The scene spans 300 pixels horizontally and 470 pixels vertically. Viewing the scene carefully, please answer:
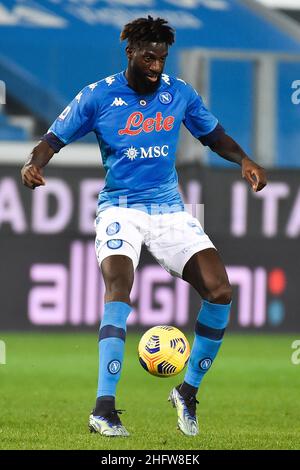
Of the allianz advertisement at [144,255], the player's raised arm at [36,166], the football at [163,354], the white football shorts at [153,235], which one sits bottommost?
the allianz advertisement at [144,255]

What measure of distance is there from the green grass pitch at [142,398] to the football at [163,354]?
0.36 metres

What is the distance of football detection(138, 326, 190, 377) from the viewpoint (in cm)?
707

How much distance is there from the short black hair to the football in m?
1.69

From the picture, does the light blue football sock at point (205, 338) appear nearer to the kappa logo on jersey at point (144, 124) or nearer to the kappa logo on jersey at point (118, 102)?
the kappa logo on jersey at point (144, 124)

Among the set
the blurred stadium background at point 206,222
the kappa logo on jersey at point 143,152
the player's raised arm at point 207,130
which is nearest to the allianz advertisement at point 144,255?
the blurred stadium background at point 206,222

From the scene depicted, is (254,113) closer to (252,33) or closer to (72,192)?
(72,192)

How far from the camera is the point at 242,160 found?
739cm

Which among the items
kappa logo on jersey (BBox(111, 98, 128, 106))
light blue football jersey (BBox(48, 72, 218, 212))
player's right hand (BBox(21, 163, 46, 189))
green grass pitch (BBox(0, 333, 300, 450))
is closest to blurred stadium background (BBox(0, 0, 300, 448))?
green grass pitch (BBox(0, 333, 300, 450))

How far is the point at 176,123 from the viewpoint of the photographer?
7.34 meters

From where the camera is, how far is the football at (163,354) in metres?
7.07

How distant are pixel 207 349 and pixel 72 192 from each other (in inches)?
224

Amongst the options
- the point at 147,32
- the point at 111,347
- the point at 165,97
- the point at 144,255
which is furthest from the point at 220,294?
the point at 144,255

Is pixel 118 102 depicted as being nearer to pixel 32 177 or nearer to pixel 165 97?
pixel 165 97

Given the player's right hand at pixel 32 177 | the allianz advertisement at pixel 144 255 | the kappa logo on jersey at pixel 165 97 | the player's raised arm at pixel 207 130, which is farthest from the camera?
the allianz advertisement at pixel 144 255
